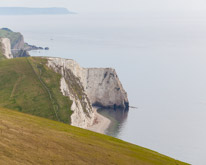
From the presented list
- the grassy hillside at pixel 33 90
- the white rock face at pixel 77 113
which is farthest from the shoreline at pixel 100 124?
the grassy hillside at pixel 33 90

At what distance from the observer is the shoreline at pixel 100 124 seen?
11950 cm

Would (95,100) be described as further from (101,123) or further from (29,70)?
(29,70)

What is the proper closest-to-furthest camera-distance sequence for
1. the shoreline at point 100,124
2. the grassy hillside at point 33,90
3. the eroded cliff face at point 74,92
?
the grassy hillside at point 33,90, the eroded cliff face at point 74,92, the shoreline at point 100,124

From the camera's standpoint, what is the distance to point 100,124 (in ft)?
416

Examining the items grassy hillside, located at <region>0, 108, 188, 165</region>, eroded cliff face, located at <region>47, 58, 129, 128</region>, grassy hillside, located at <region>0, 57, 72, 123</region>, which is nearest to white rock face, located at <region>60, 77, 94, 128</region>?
eroded cliff face, located at <region>47, 58, 129, 128</region>

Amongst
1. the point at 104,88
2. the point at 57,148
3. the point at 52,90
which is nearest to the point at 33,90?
the point at 52,90

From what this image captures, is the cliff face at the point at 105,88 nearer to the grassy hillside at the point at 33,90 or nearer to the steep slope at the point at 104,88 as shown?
the steep slope at the point at 104,88

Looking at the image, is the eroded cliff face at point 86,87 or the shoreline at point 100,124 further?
the eroded cliff face at point 86,87

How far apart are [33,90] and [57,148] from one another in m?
64.4

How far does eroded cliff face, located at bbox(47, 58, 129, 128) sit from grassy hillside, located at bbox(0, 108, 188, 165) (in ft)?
155

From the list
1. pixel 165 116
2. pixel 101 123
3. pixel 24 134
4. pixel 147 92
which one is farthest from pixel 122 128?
pixel 24 134

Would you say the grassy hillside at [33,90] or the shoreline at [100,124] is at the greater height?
the grassy hillside at [33,90]

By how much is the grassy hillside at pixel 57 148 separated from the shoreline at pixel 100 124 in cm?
5144

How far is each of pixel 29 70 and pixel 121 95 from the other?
4222 centimetres
